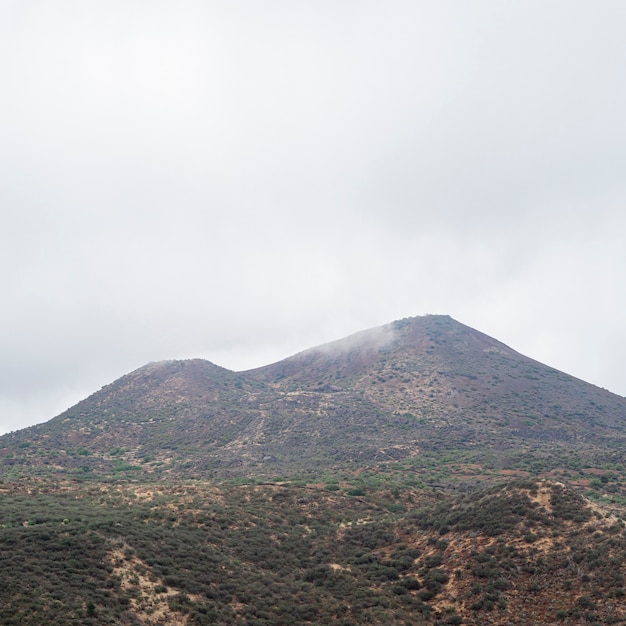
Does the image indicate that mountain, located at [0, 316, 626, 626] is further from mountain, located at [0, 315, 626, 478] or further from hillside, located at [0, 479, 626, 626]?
mountain, located at [0, 315, 626, 478]

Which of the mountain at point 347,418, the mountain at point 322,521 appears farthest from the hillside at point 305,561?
the mountain at point 347,418

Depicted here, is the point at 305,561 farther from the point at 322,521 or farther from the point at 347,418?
the point at 347,418

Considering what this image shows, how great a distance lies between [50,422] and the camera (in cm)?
11706

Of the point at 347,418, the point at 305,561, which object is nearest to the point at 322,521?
the point at 305,561

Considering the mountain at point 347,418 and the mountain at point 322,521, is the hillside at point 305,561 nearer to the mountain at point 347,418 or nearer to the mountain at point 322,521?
the mountain at point 322,521

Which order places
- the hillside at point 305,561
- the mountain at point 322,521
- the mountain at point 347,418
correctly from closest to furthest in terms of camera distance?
the hillside at point 305,561 < the mountain at point 322,521 < the mountain at point 347,418

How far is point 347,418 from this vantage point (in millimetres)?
111312

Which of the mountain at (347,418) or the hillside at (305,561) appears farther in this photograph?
the mountain at (347,418)

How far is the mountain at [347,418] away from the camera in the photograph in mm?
87375

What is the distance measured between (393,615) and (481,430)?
78.3m

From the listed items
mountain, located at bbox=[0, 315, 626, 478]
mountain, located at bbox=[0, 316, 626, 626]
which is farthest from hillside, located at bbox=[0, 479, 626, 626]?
mountain, located at bbox=[0, 315, 626, 478]

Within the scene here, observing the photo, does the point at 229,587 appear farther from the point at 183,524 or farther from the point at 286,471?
the point at 286,471

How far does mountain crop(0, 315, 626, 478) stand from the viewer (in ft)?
287

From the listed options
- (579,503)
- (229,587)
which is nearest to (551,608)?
(579,503)
